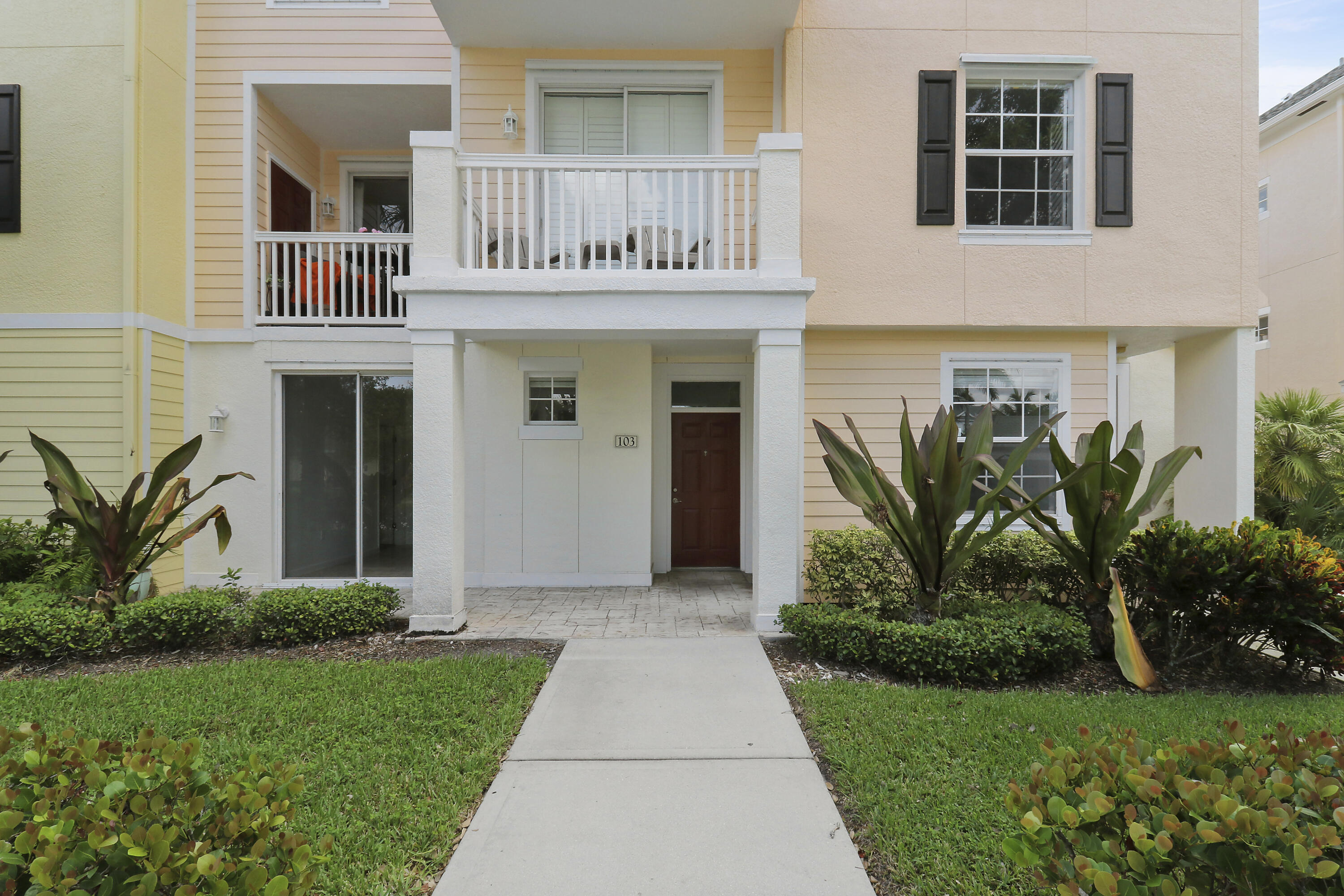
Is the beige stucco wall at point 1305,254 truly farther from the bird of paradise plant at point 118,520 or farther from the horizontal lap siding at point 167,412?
the horizontal lap siding at point 167,412

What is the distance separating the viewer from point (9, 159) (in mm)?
7312

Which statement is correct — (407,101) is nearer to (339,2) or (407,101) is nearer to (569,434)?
(339,2)

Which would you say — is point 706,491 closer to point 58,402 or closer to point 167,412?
point 167,412

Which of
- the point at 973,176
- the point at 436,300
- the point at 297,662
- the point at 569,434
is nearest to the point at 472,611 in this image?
the point at 297,662

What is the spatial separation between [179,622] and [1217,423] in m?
10.2

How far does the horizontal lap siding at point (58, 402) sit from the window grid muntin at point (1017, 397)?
9065 mm

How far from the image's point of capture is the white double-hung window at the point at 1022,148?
23.3 ft

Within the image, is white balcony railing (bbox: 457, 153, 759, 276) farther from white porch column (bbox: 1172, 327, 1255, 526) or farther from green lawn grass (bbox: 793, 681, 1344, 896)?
white porch column (bbox: 1172, 327, 1255, 526)

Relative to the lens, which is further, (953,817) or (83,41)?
(83,41)

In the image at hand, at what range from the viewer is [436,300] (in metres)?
6.02

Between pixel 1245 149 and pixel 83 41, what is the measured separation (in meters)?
12.2

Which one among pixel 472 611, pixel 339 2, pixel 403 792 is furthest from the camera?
pixel 339 2

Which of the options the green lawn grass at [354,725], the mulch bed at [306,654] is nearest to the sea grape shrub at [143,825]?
the green lawn grass at [354,725]

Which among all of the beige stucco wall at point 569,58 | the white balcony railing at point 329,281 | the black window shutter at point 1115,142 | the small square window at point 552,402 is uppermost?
the beige stucco wall at point 569,58
